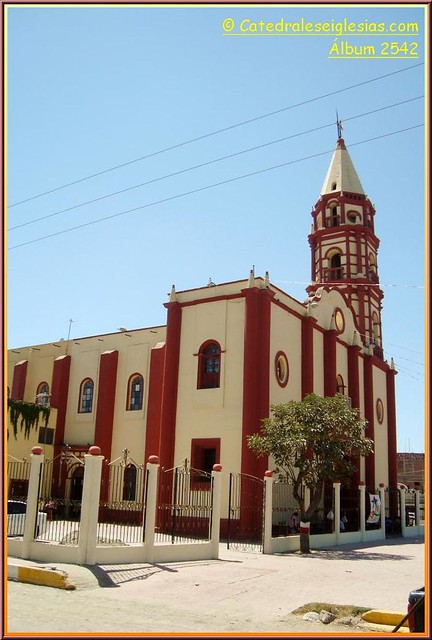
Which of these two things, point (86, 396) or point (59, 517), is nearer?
point (59, 517)

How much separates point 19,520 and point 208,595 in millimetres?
6043

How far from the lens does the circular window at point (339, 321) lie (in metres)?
31.2

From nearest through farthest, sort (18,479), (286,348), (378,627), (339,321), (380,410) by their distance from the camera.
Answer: (378,627)
(18,479)
(286,348)
(339,321)
(380,410)

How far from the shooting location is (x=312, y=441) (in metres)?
19.8

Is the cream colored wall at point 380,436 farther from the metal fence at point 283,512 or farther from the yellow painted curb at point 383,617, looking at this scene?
the yellow painted curb at point 383,617

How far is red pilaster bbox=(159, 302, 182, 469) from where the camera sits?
24000 millimetres

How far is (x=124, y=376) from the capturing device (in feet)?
97.8

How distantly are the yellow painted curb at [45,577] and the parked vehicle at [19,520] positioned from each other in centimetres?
275

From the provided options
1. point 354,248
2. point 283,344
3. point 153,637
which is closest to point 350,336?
point 354,248

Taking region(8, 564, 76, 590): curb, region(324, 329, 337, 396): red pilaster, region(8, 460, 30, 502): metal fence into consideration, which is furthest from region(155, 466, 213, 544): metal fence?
region(324, 329, 337, 396): red pilaster

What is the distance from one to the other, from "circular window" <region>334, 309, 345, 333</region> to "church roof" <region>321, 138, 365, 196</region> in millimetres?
9408

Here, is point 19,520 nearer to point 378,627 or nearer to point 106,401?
point 378,627

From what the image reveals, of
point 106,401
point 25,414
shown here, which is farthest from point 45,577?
point 25,414

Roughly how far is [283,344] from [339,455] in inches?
253
